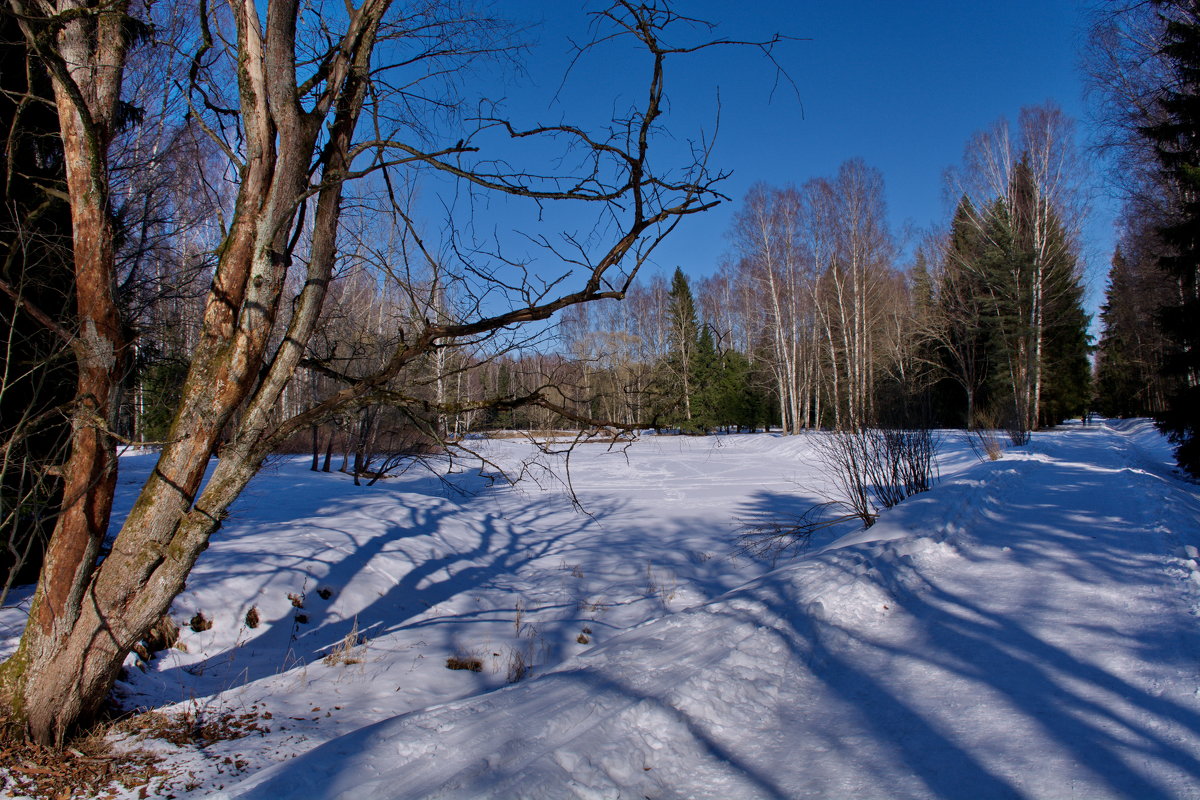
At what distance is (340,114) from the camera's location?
3043 millimetres

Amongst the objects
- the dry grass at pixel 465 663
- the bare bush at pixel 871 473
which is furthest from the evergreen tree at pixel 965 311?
the dry grass at pixel 465 663

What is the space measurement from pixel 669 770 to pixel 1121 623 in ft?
9.86

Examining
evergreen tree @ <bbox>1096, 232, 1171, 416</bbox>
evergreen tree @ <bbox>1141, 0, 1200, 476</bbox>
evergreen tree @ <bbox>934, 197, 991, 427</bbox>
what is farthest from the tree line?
evergreen tree @ <bbox>1096, 232, 1171, 416</bbox>

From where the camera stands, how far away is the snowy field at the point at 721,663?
235 cm

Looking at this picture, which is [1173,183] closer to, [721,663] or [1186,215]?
[1186,215]

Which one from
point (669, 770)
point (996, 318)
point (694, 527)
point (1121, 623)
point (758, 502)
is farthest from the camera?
point (996, 318)

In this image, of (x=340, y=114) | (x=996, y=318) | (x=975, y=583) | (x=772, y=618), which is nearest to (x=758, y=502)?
(x=975, y=583)

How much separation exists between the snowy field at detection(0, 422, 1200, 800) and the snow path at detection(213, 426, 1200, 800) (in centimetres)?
1

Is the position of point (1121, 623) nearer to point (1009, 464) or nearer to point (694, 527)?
point (694, 527)

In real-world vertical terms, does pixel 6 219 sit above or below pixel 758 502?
above

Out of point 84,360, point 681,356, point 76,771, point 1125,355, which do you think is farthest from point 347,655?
point 1125,355

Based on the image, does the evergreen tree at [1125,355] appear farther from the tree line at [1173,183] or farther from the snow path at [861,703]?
the snow path at [861,703]

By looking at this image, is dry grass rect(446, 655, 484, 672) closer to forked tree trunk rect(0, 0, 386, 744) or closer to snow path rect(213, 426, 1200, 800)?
snow path rect(213, 426, 1200, 800)

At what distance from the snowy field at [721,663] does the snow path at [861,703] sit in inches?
0.5
